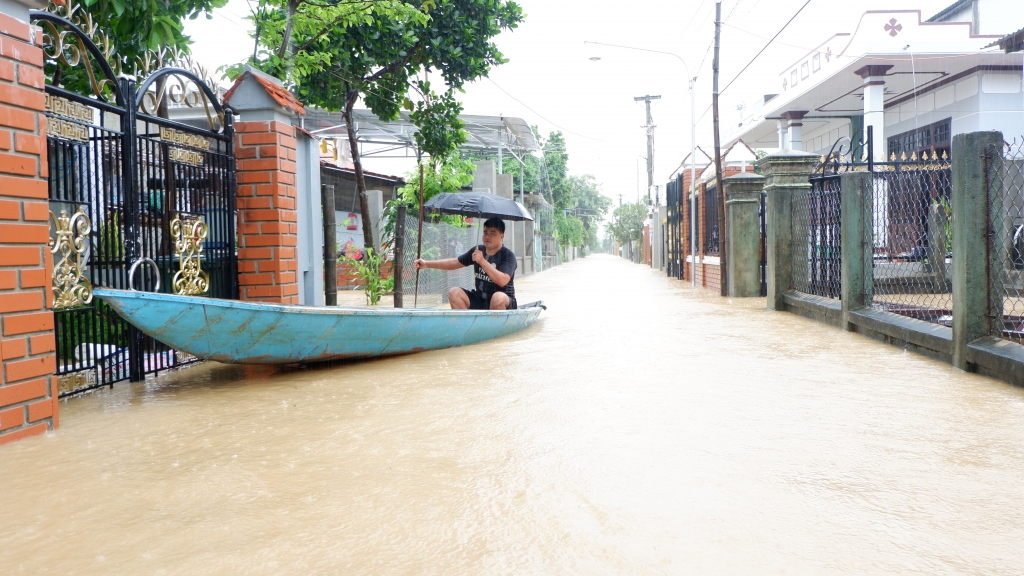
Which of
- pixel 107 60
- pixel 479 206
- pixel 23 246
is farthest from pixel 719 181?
pixel 23 246

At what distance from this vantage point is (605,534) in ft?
8.16

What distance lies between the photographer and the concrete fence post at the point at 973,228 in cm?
549

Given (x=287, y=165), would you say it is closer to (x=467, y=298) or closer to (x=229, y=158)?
(x=229, y=158)

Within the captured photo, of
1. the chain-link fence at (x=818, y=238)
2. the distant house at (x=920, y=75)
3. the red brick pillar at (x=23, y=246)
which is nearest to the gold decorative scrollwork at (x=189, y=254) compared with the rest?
the red brick pillar at (x=23, y=246)

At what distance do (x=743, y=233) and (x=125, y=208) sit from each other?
1149 cm

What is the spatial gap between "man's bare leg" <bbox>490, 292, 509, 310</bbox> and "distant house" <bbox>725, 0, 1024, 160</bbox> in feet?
31.2

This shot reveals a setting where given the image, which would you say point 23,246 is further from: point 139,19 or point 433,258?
point 433,258

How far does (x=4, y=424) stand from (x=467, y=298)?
204 inches

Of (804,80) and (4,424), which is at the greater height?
(804,80)

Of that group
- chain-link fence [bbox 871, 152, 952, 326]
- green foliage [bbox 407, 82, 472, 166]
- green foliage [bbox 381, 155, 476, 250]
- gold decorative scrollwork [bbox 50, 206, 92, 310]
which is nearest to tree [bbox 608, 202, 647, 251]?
green foliage [bbox 381, 155, 476, 250]

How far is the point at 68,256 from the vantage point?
172 inches

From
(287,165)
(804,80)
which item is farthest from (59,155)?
(804,80)

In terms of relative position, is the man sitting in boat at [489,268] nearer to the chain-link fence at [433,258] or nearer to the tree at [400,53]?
the tree at [400,53]

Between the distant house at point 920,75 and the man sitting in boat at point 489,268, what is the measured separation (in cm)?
941
